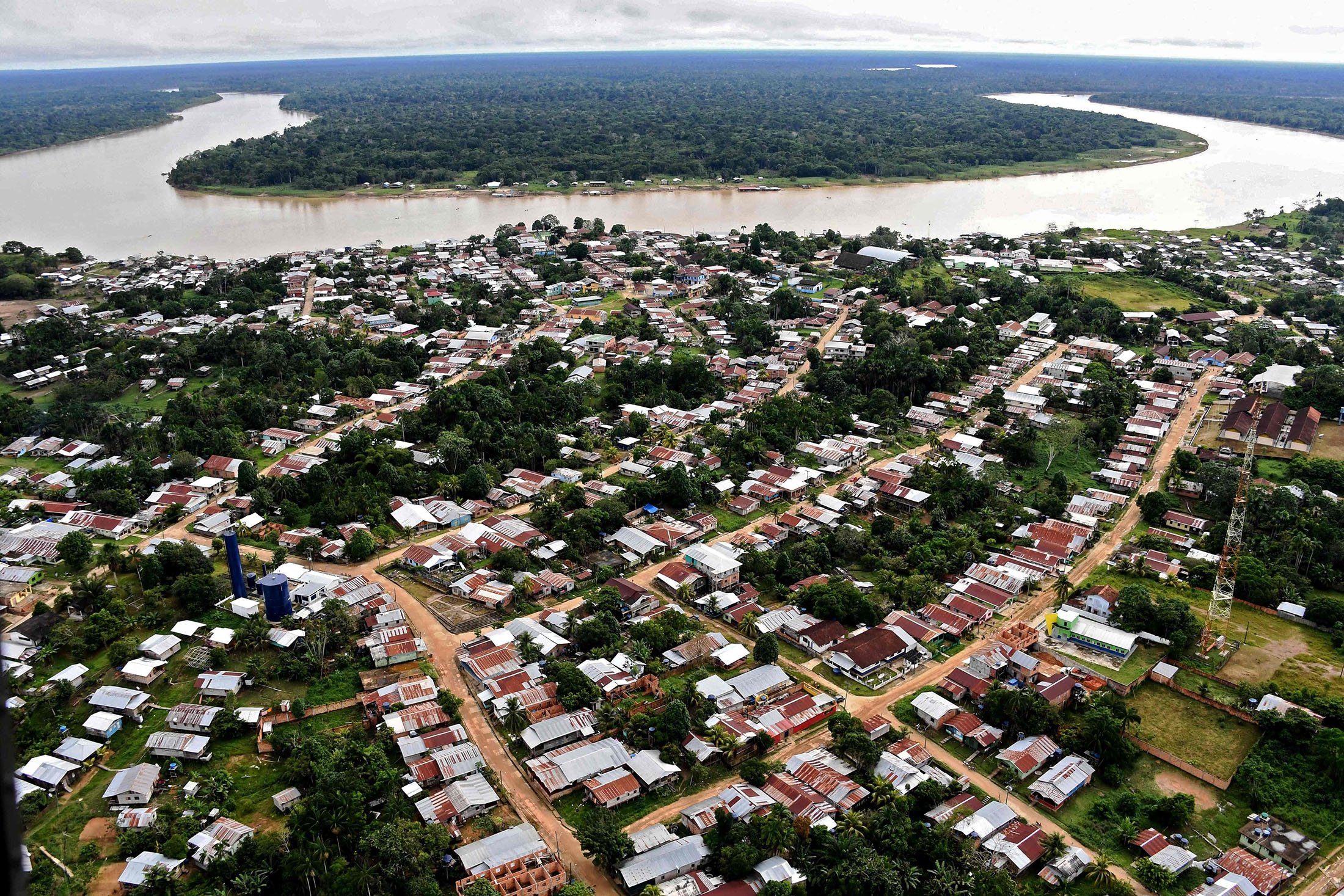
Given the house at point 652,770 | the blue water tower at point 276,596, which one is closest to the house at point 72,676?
the blue water tower at point 276,596

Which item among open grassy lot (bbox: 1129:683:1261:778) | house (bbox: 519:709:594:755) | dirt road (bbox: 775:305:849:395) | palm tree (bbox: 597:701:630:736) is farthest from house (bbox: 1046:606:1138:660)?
dirt road (bbox: 775:305:849:395)

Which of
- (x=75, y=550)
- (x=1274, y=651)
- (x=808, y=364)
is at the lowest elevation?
(x=1274, y=651)

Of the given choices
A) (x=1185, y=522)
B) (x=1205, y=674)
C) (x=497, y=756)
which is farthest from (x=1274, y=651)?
(x=497, y=756)

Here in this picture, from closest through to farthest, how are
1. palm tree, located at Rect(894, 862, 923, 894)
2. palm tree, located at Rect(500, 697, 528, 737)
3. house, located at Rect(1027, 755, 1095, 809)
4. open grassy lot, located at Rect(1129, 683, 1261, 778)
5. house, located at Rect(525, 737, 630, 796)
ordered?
palm tree, located at Rect(894, 862, 923, 894) < house, located at Rect(1027, 755, 1095, 809) < house, located at Rect(525, 737, 630, 796) < open grassy lot, located at Rect(1129, 683, 1261, 778) < palm tree, located at Rect(500, 697, 528, 737)

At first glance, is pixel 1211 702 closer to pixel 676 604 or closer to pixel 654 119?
pixel 676 604

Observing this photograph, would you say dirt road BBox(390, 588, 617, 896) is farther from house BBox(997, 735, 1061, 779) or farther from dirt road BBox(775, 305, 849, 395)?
dirt road BBox(775, 305, 849, 395)

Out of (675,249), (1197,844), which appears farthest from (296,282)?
(1197,844)
